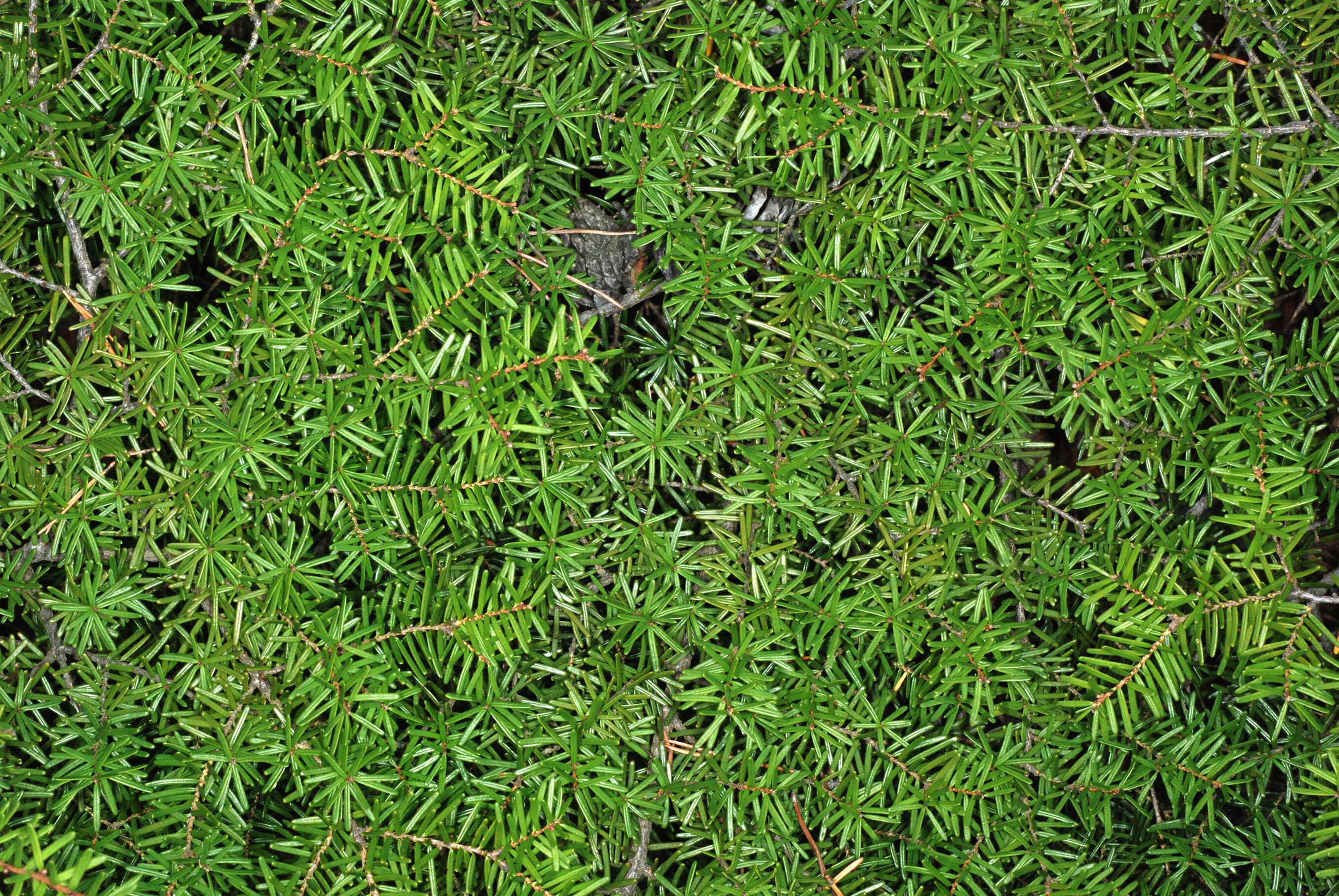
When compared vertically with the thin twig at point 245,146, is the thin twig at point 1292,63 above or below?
above

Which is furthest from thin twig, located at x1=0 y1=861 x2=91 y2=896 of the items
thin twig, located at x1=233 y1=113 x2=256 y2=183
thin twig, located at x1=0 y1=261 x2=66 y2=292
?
thin twig, located at x1=233 y1=113 x2=256 y2=183

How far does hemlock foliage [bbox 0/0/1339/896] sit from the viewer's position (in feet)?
Answer: 3.96

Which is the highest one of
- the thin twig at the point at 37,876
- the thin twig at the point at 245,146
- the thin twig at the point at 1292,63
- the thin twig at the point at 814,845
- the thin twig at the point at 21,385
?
the thin twig at the point at 1292,63

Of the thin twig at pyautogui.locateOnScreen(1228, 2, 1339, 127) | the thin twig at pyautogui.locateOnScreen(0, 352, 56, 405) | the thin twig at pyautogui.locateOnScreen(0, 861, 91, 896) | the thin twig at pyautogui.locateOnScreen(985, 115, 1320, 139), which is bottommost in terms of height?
the thin twig at pyautogui.locateOnScreen(0, 861, 91, 896)

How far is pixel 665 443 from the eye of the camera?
123 cm

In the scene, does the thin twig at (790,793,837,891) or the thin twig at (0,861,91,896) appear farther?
the thin twig at (790,793,837,891)

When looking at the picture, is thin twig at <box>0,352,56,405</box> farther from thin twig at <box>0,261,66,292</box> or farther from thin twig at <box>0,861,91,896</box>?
thin twig at <box>0,861,91,896</box>

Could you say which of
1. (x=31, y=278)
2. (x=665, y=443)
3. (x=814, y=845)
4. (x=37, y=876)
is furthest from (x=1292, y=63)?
(x=37, y=876)

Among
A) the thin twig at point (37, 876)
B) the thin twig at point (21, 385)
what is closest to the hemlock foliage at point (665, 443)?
the thin twig at point (21, 385)

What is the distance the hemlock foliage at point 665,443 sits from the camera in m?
1.21

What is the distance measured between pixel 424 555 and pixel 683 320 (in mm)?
499

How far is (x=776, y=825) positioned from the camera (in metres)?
1.29

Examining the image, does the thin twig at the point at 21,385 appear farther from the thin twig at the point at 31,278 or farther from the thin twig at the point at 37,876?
the thin twig at the point at 37,876

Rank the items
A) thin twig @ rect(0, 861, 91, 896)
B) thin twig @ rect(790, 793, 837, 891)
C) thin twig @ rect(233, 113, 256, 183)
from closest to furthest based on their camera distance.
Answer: thin twig @ rect(0, 861, 91, 896), thin twig @ rect(233, 113, 256, 183), thin twig @ rect(790, 793, 837, 891)
